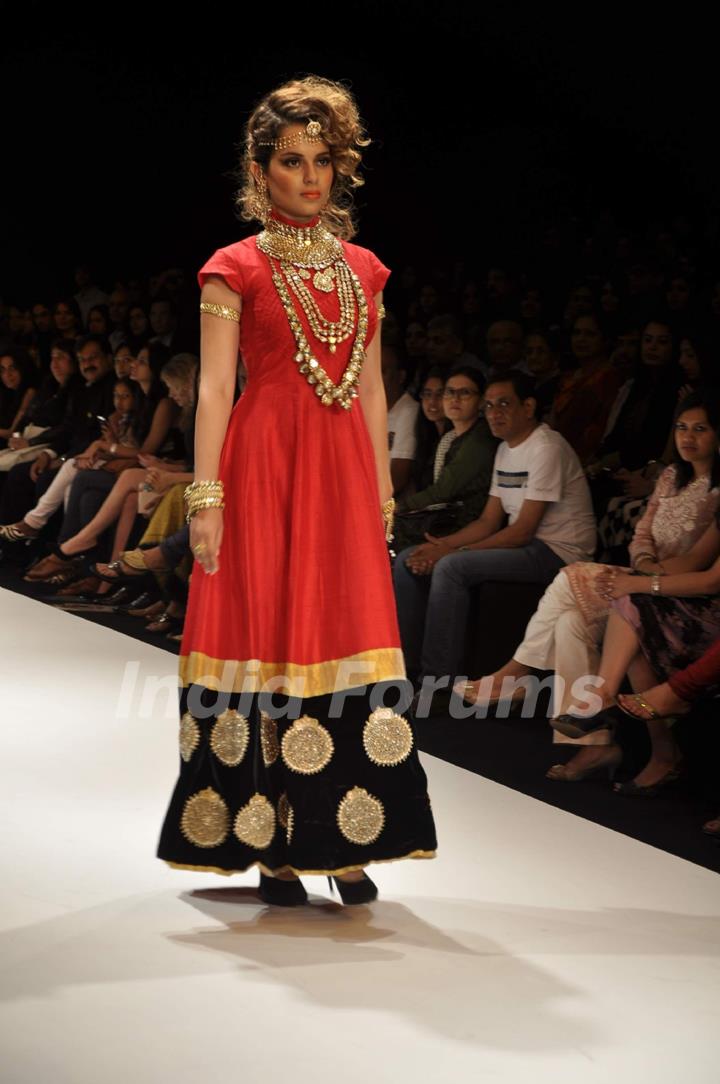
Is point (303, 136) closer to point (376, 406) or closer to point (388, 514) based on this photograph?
point (376, 406)

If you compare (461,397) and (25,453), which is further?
(25,453)

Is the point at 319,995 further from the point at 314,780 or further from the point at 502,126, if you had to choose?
the point at 502,126

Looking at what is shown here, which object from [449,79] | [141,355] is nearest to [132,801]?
[141,355]

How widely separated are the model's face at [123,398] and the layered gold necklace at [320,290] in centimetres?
414

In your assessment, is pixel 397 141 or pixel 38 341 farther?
pixel 38 341

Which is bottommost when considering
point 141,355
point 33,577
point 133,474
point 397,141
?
point 33,577

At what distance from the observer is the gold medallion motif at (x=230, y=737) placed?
7.62ft

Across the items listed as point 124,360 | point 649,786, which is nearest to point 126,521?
point 124,360

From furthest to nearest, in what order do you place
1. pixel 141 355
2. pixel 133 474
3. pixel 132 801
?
pixel 141 355, pixel 133 474, pixel 132 801

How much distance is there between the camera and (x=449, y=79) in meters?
7.52

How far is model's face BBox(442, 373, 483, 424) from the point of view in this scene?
15.0 ft

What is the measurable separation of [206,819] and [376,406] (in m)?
0.74

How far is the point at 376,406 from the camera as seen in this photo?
2.44m

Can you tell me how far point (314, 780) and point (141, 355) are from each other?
449 centimetres
